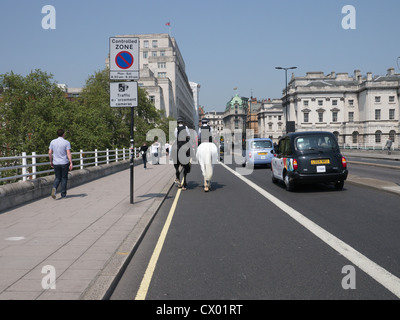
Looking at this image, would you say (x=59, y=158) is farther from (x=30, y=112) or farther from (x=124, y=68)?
(x=30, y=112)

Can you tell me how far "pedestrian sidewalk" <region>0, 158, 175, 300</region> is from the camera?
383cm

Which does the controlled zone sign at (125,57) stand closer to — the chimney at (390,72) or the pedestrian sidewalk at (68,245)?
the pedestrian sidewalk at (68,245)

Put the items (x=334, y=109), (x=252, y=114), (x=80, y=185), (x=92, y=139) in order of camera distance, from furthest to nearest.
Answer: (x=252, y=114), (x=334, y=109), (x=92, y=139), (x=80, y=185)

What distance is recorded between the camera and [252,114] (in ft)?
507

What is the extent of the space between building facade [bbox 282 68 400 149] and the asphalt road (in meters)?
91.1

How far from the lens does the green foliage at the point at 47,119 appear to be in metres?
40.5

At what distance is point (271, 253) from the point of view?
17.1 ft

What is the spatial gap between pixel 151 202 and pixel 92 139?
3077 centimetres

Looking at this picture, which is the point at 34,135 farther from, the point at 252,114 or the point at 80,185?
the point at 252,114

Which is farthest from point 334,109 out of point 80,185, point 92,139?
point 80,185

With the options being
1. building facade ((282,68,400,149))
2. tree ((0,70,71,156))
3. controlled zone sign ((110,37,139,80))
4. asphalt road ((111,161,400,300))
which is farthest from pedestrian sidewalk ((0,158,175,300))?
building facade ((282,68,400,149))

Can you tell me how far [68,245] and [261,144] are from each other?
1808 centimetres

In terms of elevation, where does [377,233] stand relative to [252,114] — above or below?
below

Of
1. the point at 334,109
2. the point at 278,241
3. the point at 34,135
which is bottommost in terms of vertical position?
the point at 278,241
